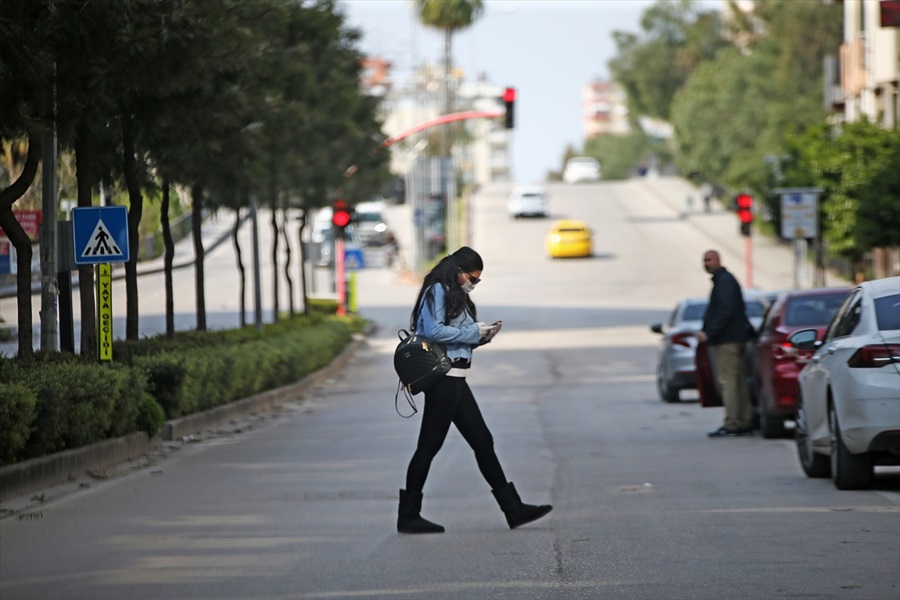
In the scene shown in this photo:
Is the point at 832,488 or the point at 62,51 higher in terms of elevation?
the point at 62,51

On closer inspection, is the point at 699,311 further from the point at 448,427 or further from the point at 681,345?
the point at 448,427

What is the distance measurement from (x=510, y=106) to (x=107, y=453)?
2816 centimetres

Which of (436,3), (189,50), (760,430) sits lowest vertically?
(760,430)

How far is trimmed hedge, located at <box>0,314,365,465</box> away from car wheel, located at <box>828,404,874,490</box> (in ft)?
20.3

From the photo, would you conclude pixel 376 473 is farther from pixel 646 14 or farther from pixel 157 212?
pixel 646 14

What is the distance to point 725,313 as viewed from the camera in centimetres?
1784

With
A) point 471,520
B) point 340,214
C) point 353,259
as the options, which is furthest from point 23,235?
point 353,259

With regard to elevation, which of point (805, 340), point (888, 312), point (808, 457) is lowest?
point (808, 457)

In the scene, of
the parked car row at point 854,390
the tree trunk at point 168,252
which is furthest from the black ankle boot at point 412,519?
the tree trunk at point 168,252

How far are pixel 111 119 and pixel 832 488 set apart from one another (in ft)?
29.9

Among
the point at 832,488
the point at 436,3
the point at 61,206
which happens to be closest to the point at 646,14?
the point at 436,3

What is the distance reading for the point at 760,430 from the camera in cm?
1869

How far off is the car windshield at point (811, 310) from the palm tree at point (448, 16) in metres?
55.9

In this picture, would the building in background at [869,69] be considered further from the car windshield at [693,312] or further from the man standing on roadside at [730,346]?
the man standing on roadside at [730,346]
